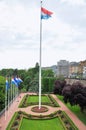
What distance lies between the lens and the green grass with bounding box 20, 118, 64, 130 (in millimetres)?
21188

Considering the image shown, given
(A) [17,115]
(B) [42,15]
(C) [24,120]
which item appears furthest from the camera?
(B) [42,15]

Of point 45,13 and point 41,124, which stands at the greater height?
point 45,13

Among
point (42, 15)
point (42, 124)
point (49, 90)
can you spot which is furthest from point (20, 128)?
point (49, 90)

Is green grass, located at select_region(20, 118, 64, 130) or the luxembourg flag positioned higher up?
the luxembourg flag

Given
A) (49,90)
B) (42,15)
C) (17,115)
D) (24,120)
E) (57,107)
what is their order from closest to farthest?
(24,120)
(17,115)
(42,15)
(57,107)
(49,90)

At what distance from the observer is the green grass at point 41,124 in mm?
21188

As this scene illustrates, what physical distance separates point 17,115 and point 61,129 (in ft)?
24.1

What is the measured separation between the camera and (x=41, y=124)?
74.8ft

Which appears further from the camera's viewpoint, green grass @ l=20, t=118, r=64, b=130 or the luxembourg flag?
the luxembourg flag

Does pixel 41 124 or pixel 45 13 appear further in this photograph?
pixel 45 13

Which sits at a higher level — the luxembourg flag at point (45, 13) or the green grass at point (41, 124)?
the luxembourg flag at point (45, 13)

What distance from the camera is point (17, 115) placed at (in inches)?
1027

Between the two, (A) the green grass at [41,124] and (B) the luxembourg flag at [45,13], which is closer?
(A) the green grass at [41,124]

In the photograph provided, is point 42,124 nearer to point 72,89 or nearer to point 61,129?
point 61,129
